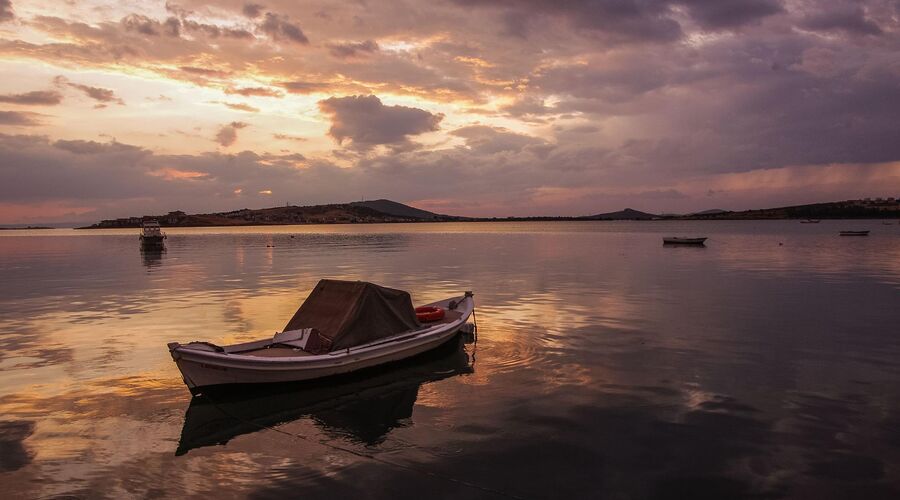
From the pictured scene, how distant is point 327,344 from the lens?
61.2ft

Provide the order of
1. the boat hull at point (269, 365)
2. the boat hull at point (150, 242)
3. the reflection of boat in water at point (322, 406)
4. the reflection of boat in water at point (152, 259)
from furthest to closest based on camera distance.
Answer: the boat hull at point (150, 242), the reflection of boat in water at point (152, 259), the boat hull at point (269, 365), the reflection of boat in water at point (322, 406)

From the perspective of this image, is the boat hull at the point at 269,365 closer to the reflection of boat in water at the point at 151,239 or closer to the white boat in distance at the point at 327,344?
the white boat in distance at the point at 327,344

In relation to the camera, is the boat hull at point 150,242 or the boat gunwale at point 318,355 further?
the boat hull at point 150,242

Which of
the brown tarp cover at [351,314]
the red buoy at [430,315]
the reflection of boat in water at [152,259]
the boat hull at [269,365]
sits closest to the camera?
the boat hull at [269,365]

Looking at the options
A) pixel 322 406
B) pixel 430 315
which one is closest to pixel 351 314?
pixel 322 406

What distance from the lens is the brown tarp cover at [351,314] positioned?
19234mm

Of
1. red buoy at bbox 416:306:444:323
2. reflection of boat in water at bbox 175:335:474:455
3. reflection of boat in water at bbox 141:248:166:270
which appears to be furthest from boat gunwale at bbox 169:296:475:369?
reflection of boat in water at bbox 141:248:166:270

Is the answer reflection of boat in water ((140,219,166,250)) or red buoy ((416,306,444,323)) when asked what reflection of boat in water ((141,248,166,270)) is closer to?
reflection of boat in water ((140,219,166,250))

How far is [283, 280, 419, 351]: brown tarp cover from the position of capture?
63.1ft

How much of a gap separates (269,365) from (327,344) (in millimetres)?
2462

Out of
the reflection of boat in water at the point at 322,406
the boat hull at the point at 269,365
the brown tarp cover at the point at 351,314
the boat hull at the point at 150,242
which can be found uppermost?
the boat hull at the point at 150,242

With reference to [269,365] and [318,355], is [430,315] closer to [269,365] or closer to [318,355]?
[318,355]

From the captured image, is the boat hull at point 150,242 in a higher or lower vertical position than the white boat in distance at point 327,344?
higher

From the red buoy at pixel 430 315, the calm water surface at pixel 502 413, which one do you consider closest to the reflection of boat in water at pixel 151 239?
the calm water surface at pixel 502 413
